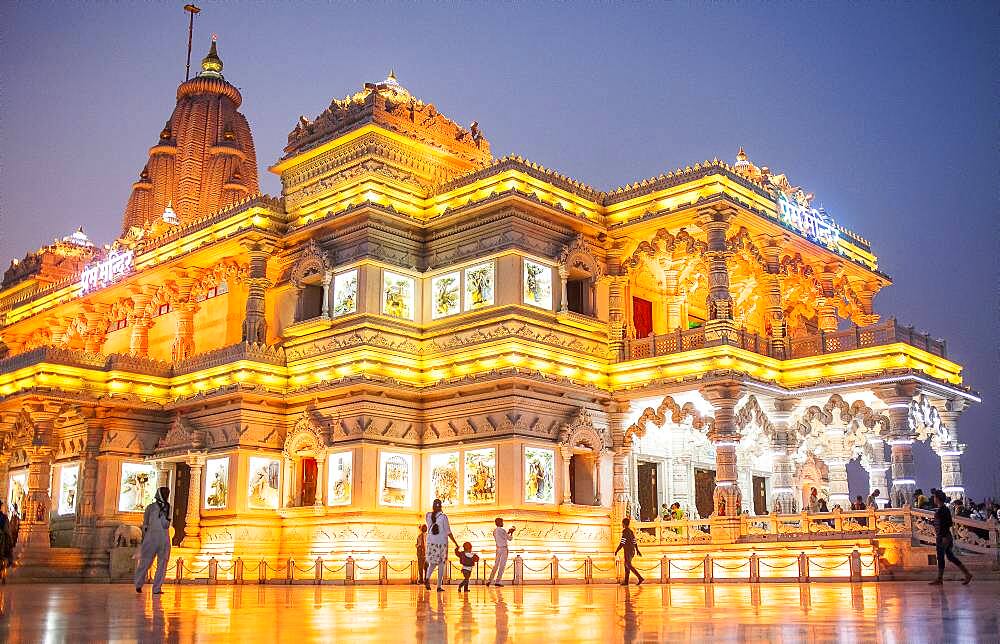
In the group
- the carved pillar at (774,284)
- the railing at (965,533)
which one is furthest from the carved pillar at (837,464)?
the railing at (965,533)

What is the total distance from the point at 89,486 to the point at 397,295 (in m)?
10.8

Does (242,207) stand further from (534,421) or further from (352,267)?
(534,421)

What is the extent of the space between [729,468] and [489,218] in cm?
928

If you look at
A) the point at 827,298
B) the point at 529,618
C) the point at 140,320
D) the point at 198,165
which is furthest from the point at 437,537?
the point at 198,165

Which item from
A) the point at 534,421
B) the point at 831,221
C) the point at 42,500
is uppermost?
the point at 831,221

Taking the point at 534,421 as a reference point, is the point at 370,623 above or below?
below

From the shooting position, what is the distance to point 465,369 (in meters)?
27.4

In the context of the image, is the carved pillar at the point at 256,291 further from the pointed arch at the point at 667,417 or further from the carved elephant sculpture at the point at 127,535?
the pointed arch at the point at 667,417

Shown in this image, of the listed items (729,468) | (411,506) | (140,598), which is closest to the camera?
(140,598)

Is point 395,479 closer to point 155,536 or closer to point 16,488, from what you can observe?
point 155,536

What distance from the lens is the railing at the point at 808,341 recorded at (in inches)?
1019

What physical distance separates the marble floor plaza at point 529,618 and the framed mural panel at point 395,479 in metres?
10.6

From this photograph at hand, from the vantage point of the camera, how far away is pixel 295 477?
1123 inches

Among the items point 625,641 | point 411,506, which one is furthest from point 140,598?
point 411,506
